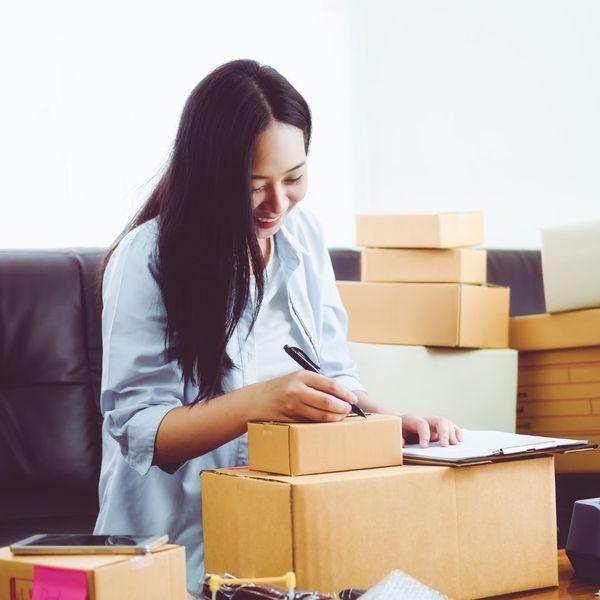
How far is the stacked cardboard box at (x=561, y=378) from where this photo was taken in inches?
88.4

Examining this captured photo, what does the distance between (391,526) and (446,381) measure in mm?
1316

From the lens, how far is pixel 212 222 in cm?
135

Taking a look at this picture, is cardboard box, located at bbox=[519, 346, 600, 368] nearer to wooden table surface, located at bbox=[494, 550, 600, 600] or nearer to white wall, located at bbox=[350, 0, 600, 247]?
white wall, located at bbox=[350, 0, 600, 247]

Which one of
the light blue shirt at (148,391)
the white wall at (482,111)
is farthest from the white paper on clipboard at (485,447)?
the white wall at (482,111)

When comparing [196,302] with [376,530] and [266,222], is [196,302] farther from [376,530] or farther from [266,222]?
[376,530]

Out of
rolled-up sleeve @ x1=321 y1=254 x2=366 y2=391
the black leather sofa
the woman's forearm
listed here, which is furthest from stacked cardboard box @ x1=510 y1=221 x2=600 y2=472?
the woman's forearm

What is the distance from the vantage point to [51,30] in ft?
8.41

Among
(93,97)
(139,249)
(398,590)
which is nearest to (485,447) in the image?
(398,590)

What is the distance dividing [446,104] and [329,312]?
5.51 ft

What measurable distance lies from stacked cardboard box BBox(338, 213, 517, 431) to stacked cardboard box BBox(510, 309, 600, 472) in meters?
0.08

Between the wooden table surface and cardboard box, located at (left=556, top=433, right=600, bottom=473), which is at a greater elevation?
the wooden table surface

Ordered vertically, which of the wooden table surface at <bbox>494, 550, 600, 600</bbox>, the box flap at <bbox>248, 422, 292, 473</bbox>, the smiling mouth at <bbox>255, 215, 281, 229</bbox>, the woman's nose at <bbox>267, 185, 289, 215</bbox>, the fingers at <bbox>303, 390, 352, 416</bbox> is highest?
the woman's nose at <bbox>267, 185, 289, 215</bbox>

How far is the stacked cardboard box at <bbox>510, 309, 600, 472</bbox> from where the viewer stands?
7.37ft

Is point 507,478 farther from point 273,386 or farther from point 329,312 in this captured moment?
point 329,312
